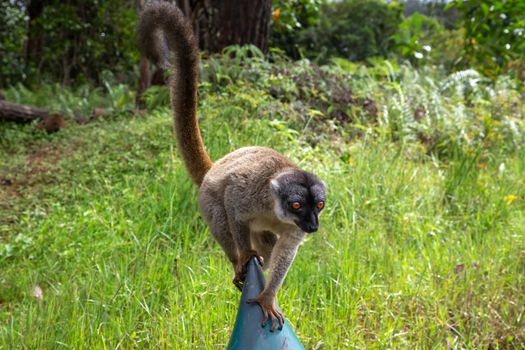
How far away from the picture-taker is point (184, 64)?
8.08ft

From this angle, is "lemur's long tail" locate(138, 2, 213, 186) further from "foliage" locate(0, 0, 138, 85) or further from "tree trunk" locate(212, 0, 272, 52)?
"foliage" locate(0, 0, 138, 85)

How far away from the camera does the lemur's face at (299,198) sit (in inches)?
87.0

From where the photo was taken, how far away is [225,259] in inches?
150

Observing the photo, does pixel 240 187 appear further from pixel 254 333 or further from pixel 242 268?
pixel 254 333

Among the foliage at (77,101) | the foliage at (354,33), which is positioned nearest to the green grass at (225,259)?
the foliage at (77,101)

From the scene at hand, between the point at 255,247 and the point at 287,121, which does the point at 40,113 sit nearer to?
the point at 287,121

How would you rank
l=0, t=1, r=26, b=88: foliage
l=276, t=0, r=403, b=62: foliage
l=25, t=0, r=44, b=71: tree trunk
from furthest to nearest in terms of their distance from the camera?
l=276, t=0, r=403, b=62: foliage, l=0, t=1, r=26, b=88: foliage, l=25, t=0, r=44, b=71: tree trunk

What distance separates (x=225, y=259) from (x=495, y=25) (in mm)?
4214

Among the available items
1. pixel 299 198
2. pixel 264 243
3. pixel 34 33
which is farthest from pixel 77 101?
pixel 299 198

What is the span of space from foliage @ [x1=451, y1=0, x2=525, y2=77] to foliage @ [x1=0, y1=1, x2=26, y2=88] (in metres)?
10.6

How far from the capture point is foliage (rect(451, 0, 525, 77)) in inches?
202

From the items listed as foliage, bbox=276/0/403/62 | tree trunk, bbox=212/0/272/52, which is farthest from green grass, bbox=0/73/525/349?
foliage, bbox=276/0/403/62

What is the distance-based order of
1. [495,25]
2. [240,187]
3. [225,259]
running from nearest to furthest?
[240,187]
[225,259]
[495,25]

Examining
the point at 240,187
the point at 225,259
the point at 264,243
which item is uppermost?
the point at 240,187
